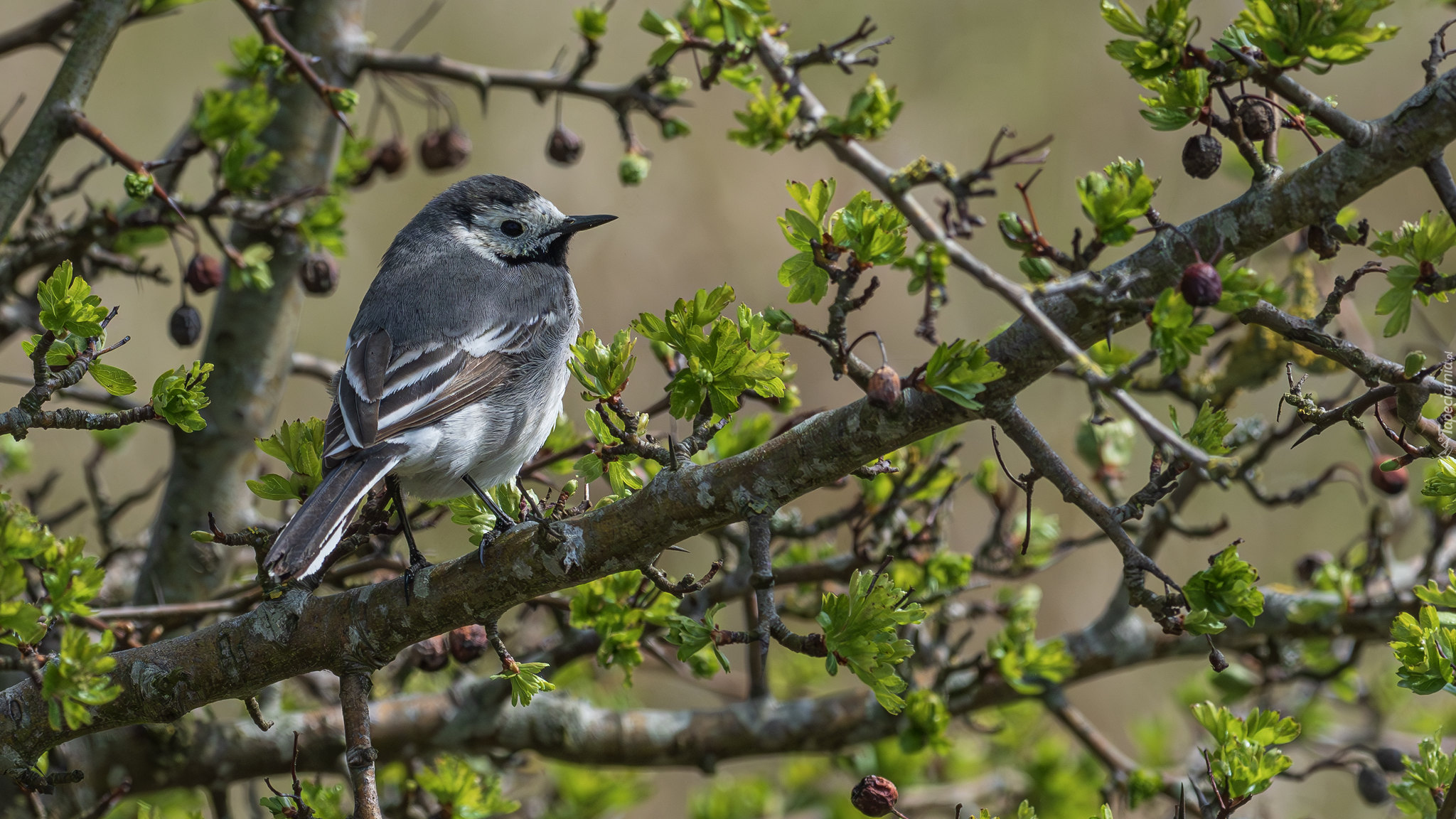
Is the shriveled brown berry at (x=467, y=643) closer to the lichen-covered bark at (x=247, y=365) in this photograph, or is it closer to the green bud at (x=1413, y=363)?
the lichen-covered bark at (x=247, y=365)

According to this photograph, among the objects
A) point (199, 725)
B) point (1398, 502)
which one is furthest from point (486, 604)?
point (1398, 502)

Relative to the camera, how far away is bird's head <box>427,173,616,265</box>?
4152 millimetres

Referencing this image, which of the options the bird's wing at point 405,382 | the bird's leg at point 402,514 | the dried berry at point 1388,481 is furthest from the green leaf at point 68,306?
the dried berry at point 1388,481

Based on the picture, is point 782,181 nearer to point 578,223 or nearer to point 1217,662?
point 578,223

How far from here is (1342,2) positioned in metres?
1.81

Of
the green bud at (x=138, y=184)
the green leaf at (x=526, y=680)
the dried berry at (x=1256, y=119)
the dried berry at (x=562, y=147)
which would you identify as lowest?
the green leaf at (x=526, y=680)

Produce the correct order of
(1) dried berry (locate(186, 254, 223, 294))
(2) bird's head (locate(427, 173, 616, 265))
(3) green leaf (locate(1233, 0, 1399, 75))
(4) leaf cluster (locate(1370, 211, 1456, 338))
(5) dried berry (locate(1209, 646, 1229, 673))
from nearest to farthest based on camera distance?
(3) green leaf (locate(1233, 0, 1399, 75)) < (5) dried berry (locate(1209, 646, 1229, 673)) < (4) leaf cluster (locate(1370, 211, 1456, 338)) < (1) dried berry (locate(186, 254, 223, 294)) < (2) bird's head (locate(427, 173, 616, 265))

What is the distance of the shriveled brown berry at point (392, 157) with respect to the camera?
3.80 metres

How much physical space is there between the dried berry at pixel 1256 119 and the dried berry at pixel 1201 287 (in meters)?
0.58

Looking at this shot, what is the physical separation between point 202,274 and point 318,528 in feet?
4.12

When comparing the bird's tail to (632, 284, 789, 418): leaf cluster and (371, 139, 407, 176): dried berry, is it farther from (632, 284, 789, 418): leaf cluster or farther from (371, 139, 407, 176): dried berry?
(371, 139, 407, 176): dried berry

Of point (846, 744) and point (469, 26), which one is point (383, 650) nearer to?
point (846, 744)

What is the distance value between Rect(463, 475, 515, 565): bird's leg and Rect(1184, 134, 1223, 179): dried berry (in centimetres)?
162

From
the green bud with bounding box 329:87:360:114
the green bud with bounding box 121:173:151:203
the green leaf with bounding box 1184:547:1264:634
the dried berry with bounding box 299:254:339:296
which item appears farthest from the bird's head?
the green leaf with bounding box 1184:547:1264:634
